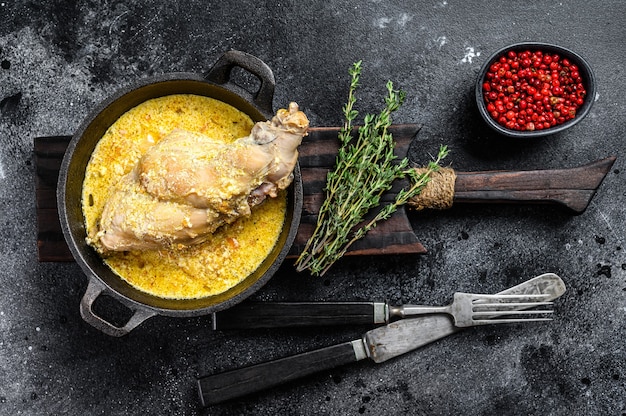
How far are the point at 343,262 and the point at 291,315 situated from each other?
32cm

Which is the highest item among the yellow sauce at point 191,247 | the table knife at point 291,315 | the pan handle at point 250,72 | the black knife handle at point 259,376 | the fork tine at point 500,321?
the pan handle at point 250,72

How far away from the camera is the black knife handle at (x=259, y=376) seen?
275cm

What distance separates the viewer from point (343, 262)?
285cm

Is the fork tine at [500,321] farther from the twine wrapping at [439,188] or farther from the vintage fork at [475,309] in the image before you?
the twine wrapping at [439,188]

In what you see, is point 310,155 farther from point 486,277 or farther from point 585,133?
point 585,133

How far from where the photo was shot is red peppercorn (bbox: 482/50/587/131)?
8.79 feet

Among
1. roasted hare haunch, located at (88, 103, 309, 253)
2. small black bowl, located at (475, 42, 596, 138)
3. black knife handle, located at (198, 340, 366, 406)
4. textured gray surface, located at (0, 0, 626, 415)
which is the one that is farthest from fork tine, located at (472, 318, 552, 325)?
roasted hare haunch, located at (88, 103, 309, 253)

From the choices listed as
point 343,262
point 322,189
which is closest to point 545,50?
point 322,189

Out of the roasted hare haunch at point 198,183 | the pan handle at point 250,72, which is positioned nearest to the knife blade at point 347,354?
the roasted hare haunch at point 198,183

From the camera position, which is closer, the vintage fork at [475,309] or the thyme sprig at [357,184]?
the thyme sprig at [357,184]

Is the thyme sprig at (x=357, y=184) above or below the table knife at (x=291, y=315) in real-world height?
above

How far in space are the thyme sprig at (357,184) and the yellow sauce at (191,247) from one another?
221 millimetres

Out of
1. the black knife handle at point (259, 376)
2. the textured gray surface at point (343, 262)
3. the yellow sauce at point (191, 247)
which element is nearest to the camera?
the yellow sauce at point (191, 247)

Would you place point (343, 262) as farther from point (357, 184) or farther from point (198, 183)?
Answer: point (198, 183)
